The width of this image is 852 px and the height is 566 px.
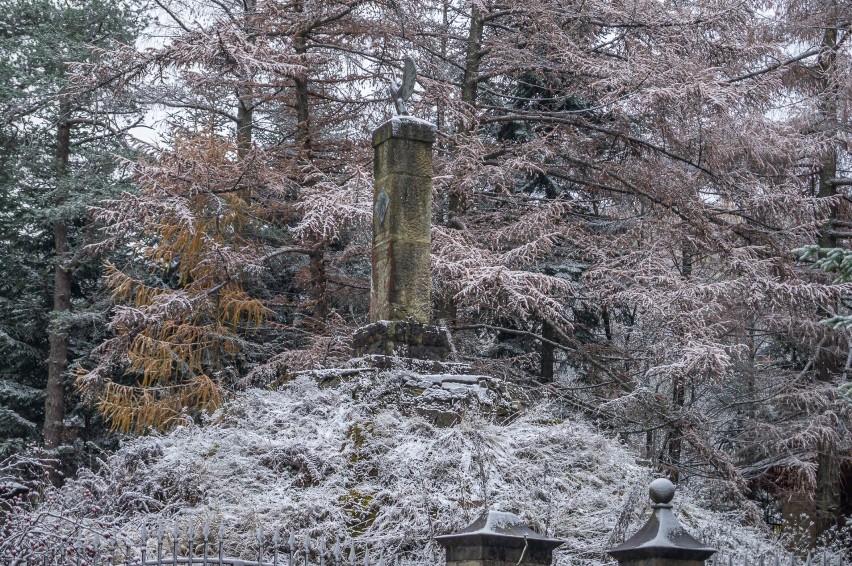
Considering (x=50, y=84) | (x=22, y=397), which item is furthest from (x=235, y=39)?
(x=22, y=397)

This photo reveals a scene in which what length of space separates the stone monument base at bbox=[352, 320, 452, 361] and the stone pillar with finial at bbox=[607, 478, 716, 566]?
543cm

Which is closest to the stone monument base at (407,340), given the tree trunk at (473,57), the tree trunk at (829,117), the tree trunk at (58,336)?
the tree trunk at (473,57)

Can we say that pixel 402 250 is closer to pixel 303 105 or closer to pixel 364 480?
pixel 364 480

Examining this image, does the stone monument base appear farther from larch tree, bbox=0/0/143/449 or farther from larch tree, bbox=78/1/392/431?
larch tree, bbox=0/0/143/449

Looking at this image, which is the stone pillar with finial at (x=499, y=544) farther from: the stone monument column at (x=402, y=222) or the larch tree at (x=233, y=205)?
the larch tree at (x=233, y=205)

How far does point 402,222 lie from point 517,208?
5.48 meters

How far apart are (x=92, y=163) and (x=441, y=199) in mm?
7066

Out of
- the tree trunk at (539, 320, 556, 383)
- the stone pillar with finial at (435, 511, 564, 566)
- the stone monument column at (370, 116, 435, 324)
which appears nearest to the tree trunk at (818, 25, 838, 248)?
the tree trunk at (539, 320, 556, 383)

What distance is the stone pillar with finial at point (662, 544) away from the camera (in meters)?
4.96

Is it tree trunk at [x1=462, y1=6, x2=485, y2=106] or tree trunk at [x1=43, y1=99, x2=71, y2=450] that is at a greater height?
tree trunk at [x1=462, y1=6, x2=485, y2=106]

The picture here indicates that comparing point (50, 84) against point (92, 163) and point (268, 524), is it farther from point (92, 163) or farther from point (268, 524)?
point (268, 524)

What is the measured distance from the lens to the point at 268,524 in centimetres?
772

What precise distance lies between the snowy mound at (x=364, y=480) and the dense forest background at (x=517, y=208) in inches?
156

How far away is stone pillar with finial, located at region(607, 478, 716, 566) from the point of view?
4.96 m
